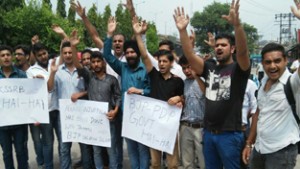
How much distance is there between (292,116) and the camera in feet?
9.17

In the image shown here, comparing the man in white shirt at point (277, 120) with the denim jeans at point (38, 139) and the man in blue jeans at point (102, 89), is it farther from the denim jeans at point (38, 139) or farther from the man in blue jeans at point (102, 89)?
the denim jeans at point (38, 139)

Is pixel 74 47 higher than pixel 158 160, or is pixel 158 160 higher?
pixel 74 47

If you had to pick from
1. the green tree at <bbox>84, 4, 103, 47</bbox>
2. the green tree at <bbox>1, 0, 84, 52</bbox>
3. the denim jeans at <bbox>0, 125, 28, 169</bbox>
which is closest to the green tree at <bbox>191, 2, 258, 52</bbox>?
the green tree at <bbox>84, 4, 103, 47</bbox>

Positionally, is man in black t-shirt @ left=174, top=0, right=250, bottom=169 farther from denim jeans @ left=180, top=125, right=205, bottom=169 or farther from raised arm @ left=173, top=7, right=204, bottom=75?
denim jeans @ left=180, top=125, right=205, bottom=169

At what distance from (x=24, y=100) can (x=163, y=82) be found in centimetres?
210

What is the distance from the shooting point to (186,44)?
10.8 ft

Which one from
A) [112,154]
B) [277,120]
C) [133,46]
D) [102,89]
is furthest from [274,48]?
[112,154]

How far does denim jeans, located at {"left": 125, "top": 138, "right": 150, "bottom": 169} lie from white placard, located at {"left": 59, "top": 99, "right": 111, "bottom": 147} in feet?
1.04

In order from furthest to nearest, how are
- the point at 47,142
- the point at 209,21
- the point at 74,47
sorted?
the point at 209,21 < the point at 47,142 < the point at 74,47

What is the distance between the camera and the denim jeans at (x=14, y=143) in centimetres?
452

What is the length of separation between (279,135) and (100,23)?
3219 centimetres

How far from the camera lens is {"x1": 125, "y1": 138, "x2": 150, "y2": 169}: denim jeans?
4.31m

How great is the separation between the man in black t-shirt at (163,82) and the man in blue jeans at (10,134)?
6.13 feet

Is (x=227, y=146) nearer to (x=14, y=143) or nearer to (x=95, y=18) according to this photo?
(x=14, y=143)
